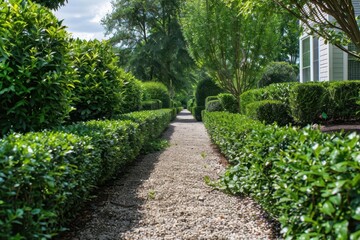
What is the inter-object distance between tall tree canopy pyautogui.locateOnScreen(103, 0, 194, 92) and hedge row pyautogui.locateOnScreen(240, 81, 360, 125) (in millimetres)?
20538

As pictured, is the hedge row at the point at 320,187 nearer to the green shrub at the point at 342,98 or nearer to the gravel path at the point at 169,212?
the gravel path at the point at 169,212

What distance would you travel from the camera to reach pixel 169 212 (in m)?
4.21

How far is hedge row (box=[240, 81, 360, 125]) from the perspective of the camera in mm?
8258

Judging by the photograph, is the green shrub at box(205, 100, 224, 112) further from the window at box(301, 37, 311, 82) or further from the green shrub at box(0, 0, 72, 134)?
the green shrub at box(0, 0, 72, 134)

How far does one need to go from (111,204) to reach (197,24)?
1104cm

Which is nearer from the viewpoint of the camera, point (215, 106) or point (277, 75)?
point (215, 106)

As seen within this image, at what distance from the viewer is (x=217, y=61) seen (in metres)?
14.7

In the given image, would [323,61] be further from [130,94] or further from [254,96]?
[130,94]

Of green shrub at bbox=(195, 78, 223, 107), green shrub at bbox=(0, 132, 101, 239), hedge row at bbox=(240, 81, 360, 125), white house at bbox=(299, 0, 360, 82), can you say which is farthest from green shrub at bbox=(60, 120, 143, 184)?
green shrub at bbox=(195, 78, 223, 107)

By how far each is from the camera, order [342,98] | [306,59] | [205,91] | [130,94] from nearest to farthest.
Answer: [342,98], [130,94], [306,59], [205,91]

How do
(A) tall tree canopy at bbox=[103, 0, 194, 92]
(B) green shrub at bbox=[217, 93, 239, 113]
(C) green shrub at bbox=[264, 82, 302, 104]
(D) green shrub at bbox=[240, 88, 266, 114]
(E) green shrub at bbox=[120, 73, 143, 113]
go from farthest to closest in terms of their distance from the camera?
(A) tall tree canopy at bbox=[103, 0, 194, 92], (B) green shrub at bbox=[217, 93, 239, 113], (E) green shrub at bbox=[120, 73, 143, 113], (D) green shrub at bbox=[240, 88, 266, 114], (C) green shrub at bbox=[264, 82, 302, 104]

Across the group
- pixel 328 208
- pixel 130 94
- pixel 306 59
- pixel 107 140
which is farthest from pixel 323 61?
pixel 328 208

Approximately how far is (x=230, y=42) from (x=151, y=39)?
17422 millimetres

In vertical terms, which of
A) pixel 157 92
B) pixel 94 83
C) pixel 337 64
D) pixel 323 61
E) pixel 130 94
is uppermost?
pixel 323 61
